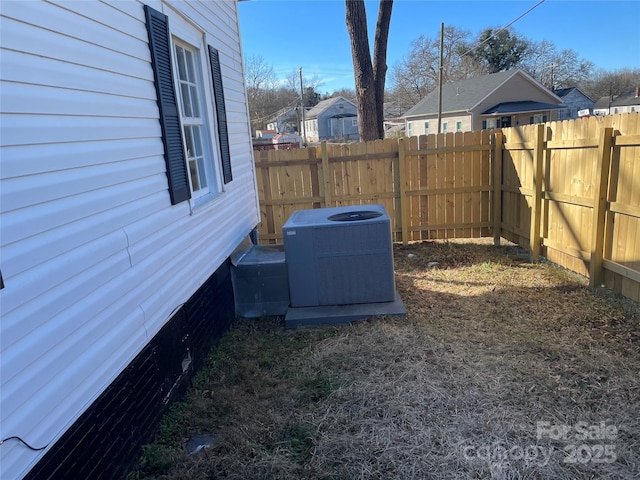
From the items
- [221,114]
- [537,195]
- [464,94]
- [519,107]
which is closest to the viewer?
[221,114]

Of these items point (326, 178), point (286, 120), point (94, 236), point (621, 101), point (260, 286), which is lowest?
point (260, 286)

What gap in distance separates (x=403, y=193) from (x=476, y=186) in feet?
3.71

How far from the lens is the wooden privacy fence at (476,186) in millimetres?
4230

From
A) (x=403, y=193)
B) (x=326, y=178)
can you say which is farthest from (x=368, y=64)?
(x=403, y=193)

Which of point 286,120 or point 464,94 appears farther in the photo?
point 286,120

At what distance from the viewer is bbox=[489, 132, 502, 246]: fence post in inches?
240

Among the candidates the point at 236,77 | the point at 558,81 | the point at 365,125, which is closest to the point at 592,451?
the point at 236,77

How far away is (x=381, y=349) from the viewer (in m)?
3.36

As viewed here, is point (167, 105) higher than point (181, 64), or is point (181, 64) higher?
point (181, 64)

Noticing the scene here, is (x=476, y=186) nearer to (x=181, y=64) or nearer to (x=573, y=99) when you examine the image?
(x=181, y=64)

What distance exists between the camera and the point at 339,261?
13.1 feet

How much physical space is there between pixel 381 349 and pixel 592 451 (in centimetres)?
154

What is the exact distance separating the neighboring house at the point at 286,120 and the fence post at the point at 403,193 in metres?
47.5

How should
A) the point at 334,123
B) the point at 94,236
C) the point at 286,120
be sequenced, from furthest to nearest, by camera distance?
the point at 286,120
the point at 334,123
the point at 94,236
